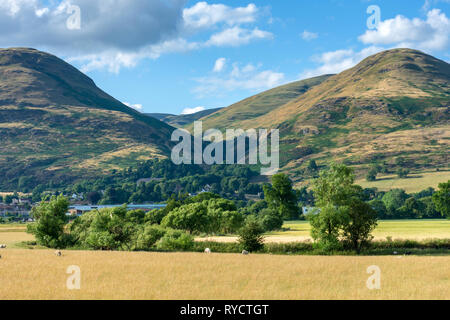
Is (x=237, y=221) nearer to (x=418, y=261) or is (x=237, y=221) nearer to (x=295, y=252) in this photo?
(x=295, y=252)

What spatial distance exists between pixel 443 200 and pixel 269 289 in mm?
115373

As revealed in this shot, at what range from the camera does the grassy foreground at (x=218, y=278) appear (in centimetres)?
3428

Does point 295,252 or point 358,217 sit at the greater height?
point 358,217

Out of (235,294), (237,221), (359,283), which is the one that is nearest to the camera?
(235,294)

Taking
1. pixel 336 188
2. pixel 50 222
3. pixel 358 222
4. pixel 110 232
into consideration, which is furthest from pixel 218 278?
pixel 50 222

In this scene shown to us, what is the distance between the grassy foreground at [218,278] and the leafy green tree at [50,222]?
17781 millimetres

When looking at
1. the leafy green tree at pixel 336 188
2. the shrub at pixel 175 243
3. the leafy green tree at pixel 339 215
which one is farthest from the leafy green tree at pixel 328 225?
the shrub at pixel 175 243

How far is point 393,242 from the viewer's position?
2977 inches

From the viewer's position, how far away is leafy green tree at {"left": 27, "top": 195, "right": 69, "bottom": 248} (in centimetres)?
7475
